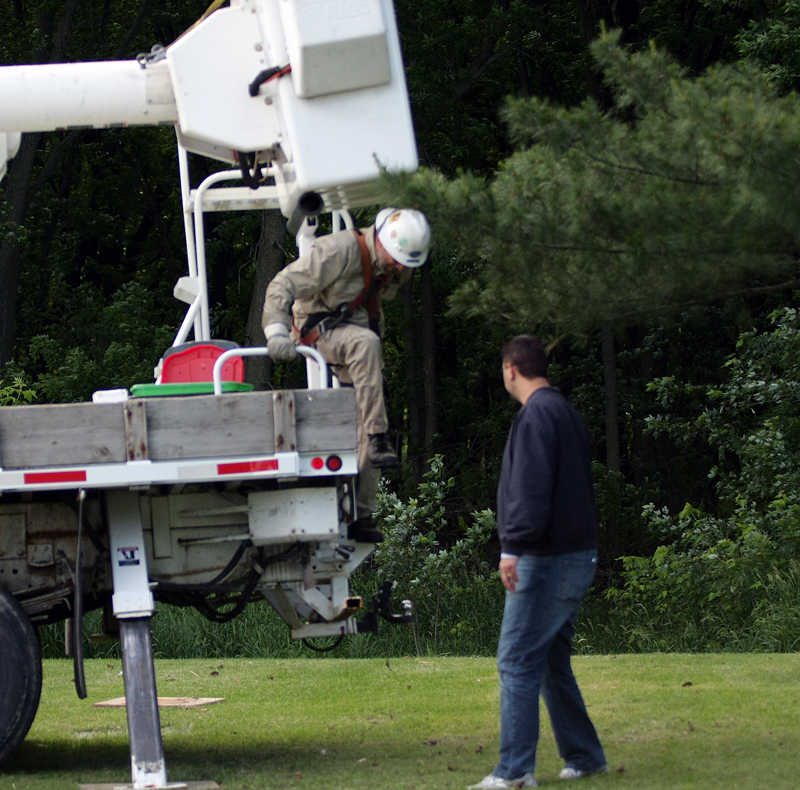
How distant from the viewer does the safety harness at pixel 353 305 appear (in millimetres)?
6090

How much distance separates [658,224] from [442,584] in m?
8.02

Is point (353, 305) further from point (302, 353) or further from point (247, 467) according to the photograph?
point (247, 467)

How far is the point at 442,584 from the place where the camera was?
12875mm

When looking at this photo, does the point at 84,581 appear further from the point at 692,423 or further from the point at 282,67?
the point at 692,423

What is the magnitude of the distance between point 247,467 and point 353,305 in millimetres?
1211

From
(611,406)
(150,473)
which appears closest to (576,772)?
(150,473)

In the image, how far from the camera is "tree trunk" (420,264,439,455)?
19.2m

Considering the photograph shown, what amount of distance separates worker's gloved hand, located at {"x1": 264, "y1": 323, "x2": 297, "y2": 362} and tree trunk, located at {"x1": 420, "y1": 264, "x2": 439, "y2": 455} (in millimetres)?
13497

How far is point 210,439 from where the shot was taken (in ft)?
17.3

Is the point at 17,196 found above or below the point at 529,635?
above

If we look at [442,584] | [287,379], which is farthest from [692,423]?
[287,379]

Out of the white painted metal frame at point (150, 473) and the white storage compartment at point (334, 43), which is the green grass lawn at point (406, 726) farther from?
the white storage compartment at point (334, 43)

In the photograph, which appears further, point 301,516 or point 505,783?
point 301,516

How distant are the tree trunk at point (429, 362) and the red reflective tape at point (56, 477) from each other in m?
14.2
